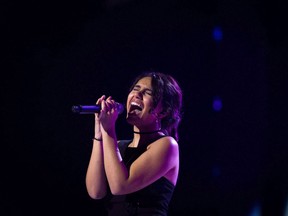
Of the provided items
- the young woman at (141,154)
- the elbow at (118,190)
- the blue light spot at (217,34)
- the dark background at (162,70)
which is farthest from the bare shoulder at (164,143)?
the blue light spot at (217,34)

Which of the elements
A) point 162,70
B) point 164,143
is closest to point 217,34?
point 162,70

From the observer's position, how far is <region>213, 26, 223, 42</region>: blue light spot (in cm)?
237

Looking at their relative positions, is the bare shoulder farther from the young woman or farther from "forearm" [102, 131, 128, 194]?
"forearm" [102, 131, 128, 194]

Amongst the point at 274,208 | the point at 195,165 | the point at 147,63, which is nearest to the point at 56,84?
the point at 147,63

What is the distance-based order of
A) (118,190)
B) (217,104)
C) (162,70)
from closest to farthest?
(118,190) < (217,104) < (162,70)

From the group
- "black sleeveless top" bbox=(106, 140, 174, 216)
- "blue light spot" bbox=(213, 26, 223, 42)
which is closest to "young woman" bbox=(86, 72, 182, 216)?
"black sleeveless top" bbox=(106, 140, 174, 216)

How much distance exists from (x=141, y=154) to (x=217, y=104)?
83 cm

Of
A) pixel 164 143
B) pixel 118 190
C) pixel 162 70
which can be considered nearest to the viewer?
pixel 118 190

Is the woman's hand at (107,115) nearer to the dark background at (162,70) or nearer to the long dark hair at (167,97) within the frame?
the long dark hair at (167,97)

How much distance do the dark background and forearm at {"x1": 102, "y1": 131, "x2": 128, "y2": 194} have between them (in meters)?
0.91

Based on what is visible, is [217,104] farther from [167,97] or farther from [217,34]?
[167,97]

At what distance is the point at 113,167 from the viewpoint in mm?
1517

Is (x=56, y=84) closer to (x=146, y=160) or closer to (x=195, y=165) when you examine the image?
(x=195, y=165)

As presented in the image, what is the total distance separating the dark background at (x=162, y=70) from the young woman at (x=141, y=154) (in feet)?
2.11
